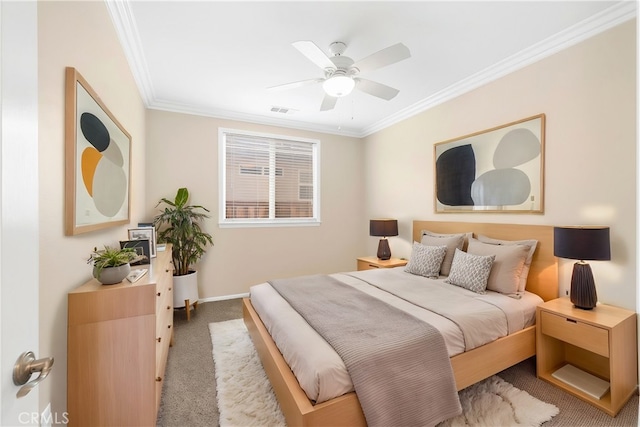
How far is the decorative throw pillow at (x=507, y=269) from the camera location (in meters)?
2.42

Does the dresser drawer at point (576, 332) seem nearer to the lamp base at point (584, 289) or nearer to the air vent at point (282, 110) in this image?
the lamp base at point (584, 289)

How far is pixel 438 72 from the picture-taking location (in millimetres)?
2947

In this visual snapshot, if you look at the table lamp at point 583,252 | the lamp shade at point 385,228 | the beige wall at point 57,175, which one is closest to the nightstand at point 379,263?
the lamp shade at point 385,228

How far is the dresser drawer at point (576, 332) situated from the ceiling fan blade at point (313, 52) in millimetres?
2586

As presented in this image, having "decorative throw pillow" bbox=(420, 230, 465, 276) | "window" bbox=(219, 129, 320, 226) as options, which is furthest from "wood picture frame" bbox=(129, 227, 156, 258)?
"decorative throw pillow" bbox=(420, 230, 465, 276)

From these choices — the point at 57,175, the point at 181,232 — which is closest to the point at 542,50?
the point at 57,175

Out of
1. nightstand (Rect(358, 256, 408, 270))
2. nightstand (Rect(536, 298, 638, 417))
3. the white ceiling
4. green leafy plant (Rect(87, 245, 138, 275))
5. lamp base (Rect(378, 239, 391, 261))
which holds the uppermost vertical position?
the white ceiling

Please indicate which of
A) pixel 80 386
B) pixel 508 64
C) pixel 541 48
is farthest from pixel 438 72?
pixel 80 386

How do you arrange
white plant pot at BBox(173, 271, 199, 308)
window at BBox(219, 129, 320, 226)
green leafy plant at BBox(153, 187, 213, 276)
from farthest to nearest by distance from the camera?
window at BBox(219, 129, 320, 226), green leafy plant at BBox(153, 187, 213, 276), white plant pot at BBox(173, 271, 199, 308)

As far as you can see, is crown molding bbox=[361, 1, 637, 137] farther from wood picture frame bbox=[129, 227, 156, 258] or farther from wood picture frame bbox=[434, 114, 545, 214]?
wood picture frame bbox=[129, 227, 156, 258]

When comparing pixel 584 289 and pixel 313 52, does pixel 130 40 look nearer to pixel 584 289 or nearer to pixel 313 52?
pixel 313 52

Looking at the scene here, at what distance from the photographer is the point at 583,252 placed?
1.98 metres

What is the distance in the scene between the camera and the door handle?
0.58 m

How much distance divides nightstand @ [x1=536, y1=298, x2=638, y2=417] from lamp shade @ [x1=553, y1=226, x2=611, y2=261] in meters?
0.42
